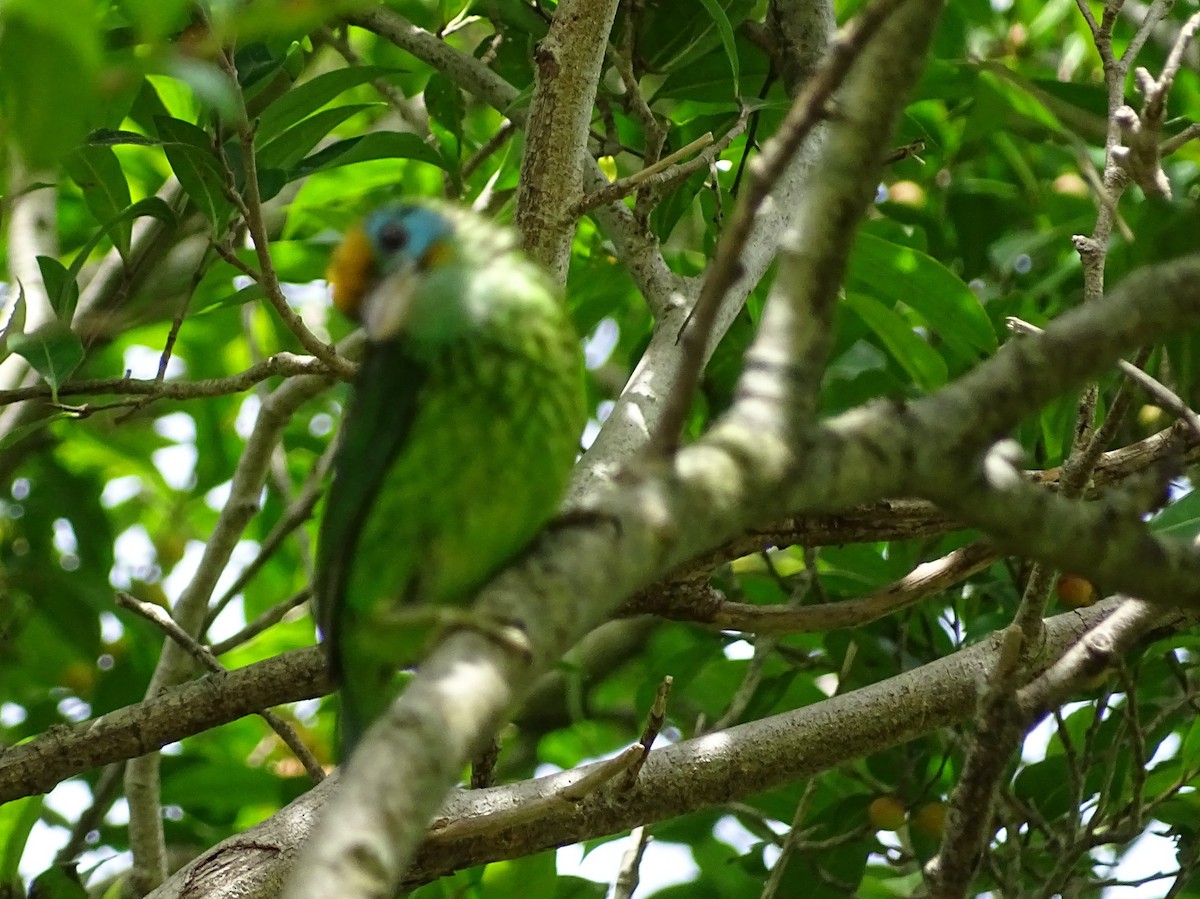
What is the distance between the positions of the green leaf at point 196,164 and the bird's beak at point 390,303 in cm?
67

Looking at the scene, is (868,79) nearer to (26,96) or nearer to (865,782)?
(26,96)

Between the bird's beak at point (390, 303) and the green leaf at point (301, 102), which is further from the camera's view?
the green leaf at point (301, 102)

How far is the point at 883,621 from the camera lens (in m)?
3.14

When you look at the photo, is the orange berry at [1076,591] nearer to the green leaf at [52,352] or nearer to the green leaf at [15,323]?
the green leaf at [52,352]

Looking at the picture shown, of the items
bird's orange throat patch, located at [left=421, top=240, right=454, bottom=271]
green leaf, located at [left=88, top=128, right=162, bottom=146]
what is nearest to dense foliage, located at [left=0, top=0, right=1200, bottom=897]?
green leaf, located at [left=88, top=128, right=162, bottom=146]

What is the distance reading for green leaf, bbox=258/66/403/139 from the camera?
2836 mm

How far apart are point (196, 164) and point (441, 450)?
3.84 feet

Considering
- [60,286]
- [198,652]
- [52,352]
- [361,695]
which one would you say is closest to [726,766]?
[361,695]

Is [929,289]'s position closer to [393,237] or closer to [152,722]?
[393,237]

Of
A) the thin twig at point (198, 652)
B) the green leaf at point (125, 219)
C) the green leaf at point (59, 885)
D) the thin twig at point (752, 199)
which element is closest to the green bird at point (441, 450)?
the thin twig at point (198, 652)

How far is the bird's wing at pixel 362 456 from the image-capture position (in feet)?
5.96

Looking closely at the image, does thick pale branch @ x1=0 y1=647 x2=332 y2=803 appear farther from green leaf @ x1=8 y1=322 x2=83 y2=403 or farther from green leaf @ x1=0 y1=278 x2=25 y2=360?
green leaf @ x1=0 y1=278 x2=25 y2=360

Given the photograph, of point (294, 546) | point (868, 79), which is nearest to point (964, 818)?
point (868, 79)

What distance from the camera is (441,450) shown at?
1.77 meters
